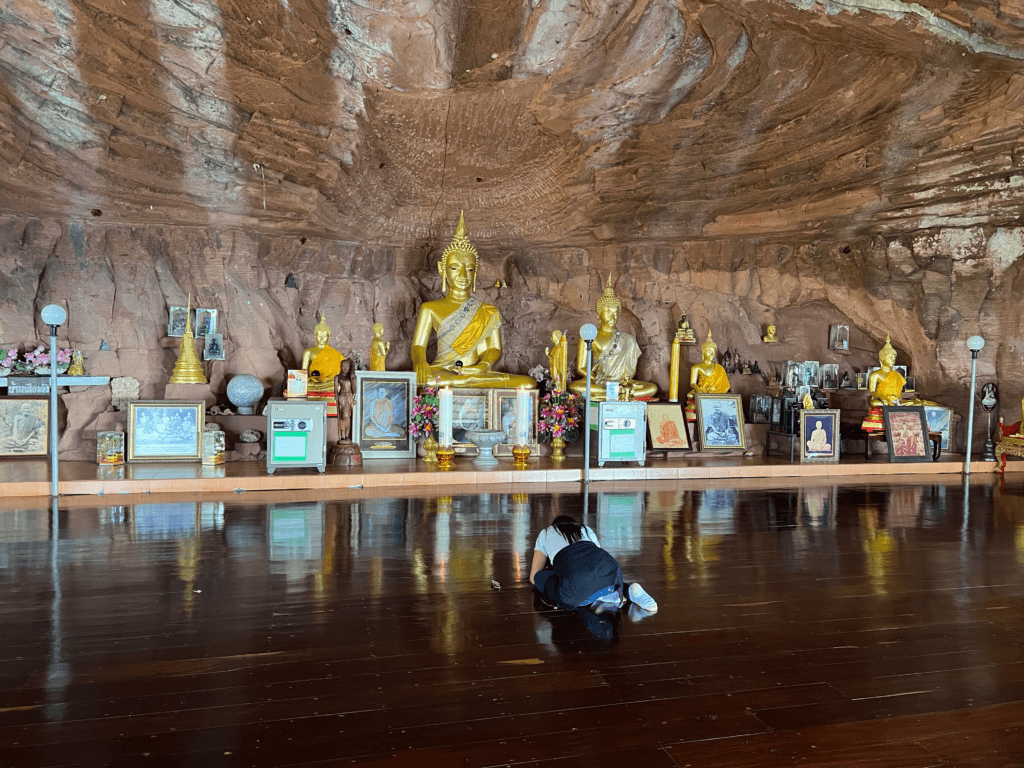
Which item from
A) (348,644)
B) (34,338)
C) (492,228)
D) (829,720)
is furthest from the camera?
(492,228)

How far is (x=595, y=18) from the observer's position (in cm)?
542

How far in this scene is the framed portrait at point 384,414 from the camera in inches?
284

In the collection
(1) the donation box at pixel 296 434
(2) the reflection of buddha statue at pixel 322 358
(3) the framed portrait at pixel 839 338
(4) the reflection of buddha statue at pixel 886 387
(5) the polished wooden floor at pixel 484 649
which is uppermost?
(3) the framed portrait at pixel 839 338

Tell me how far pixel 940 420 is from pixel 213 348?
8.49 m

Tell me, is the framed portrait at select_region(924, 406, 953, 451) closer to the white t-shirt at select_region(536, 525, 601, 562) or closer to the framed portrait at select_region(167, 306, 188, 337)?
the white t-shirt at select_region(536, 525, 601, 562)

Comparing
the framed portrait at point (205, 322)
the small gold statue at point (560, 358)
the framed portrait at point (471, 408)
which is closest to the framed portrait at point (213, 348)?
the framed portrait at point (205, 322)

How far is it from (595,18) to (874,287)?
5510 mm

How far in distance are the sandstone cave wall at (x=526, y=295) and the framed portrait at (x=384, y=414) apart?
1.62 metres

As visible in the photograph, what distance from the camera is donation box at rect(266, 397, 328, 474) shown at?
6.04m

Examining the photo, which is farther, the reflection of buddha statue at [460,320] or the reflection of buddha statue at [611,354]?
the reflection of buddha statue at [611,354]

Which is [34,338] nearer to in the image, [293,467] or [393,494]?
[293,467]

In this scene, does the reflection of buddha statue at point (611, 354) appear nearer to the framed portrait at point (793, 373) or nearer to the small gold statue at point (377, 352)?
the framed portrait at point (793, 373)

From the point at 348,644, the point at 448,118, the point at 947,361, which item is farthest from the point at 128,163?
the point at 947,361

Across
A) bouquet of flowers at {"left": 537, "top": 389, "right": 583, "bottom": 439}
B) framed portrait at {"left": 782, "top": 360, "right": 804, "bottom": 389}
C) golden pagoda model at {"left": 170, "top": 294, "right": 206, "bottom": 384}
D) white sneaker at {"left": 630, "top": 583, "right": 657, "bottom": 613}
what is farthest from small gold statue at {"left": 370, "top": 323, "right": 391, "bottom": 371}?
white sneaker at {"left": 630, "top": 583, "right": 657, "bottom": 613}
